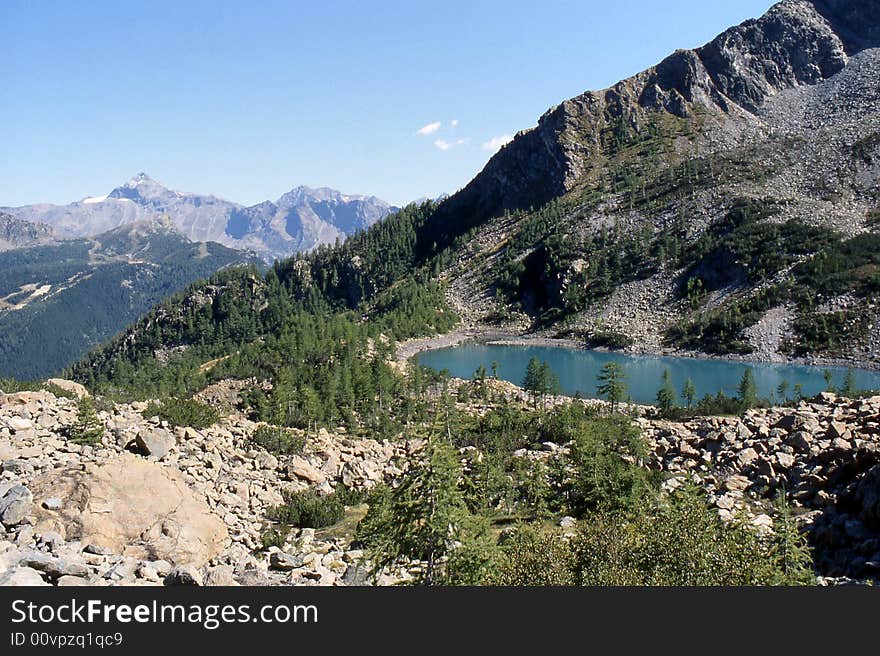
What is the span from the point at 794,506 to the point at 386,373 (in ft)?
147

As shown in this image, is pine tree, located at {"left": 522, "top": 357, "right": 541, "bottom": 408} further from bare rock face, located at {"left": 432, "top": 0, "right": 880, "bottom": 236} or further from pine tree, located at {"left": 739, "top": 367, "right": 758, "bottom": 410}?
bare rock face, located at {"left": 432, "top": 0, "right": 880, "bottom": 236}

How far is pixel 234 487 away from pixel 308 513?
14.7 feet

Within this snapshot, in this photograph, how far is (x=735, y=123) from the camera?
176 m

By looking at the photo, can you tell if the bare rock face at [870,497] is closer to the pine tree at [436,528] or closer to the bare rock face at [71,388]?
the pine tree at [436,528]

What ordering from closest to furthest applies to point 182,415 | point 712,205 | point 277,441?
point 182,415
point 277,441
point 712,205

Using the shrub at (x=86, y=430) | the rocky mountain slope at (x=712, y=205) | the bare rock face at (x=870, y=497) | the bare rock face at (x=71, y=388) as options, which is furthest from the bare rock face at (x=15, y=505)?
the rocky mountain slope at (x=712, y=205)

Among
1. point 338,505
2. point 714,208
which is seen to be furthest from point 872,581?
point 714,208

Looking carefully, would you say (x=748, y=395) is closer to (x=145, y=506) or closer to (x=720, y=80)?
(x=145, y=506)

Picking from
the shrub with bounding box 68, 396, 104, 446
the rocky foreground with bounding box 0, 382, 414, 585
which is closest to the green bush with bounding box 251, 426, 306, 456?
the rocky foreground with bounding box 0, 382, 414, 585

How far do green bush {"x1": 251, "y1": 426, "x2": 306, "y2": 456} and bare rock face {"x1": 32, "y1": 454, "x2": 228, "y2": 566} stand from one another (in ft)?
39.2

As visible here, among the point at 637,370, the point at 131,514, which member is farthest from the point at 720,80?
the point at 131,514

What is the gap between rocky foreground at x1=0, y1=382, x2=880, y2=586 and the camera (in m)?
17.0

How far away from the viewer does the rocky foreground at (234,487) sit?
16953 millimetres

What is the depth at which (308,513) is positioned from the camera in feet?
84.8
